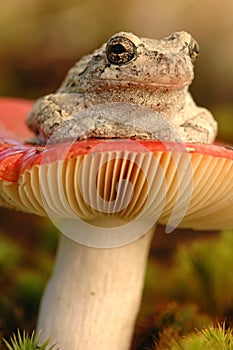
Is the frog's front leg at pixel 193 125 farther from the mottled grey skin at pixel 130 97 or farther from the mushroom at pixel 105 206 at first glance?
the mushroom at pixel 105 206

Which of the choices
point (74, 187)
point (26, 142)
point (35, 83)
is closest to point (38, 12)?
point (35, 83)

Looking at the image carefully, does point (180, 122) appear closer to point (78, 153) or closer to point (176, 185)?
point (176, 185)

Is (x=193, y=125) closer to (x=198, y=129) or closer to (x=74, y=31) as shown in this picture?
(x=198, y=129)

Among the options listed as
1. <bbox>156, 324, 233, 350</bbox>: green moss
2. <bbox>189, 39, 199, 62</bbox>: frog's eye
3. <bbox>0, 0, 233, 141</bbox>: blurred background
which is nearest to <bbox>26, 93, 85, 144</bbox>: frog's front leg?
<bbox>189, 39, 199, 62</bbox>: frog's eye

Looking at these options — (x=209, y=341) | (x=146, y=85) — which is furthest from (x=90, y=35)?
(x=209, y=341)

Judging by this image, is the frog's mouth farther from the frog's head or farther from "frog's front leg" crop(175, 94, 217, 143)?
"frog's front leg" crop(175, 94, 217, 143)

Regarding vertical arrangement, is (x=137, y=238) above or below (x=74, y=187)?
below
